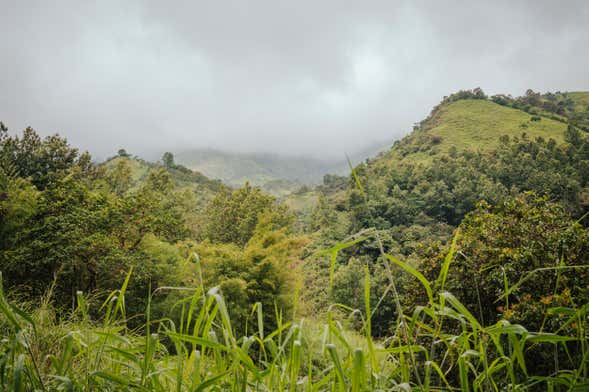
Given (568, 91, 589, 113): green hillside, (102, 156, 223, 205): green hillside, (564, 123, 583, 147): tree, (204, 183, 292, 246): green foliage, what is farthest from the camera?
(568, 91, 589, 113): green hillside

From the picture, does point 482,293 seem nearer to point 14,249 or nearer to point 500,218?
point 500,218

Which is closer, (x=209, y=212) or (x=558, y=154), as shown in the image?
(x=209, y=212)

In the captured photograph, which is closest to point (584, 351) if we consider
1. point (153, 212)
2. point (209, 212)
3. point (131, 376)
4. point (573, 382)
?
point (573, 382)

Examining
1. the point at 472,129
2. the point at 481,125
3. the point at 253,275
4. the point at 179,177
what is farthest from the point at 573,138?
the point at 179,177

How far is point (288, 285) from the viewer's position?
14.0 metres

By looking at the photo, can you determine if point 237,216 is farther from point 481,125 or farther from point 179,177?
point 481,125

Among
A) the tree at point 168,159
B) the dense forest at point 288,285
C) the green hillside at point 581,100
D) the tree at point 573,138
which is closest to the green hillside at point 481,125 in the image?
the tree at point 573,138

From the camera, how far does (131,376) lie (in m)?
0.87

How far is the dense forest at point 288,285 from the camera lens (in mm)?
648

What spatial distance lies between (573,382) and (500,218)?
780 cm

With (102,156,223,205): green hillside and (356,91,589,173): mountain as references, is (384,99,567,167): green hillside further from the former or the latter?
(102,156,223,205): green hillside

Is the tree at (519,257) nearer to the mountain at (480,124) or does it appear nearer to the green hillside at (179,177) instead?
the mountain at (480,124)

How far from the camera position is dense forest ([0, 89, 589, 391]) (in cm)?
65

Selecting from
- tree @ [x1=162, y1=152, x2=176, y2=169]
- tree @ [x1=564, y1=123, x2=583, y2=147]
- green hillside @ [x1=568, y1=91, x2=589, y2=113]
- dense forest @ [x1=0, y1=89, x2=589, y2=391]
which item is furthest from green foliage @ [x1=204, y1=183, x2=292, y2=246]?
green hillside @ [x1=568, y1=91, x2=589, y2=113]
